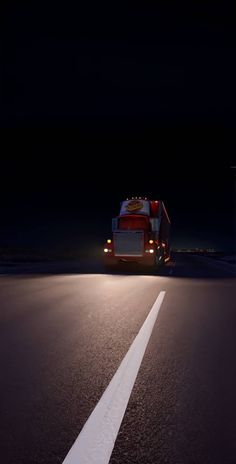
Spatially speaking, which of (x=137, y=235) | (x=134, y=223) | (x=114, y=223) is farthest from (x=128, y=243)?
(x=114, y=223)

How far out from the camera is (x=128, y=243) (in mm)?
32125

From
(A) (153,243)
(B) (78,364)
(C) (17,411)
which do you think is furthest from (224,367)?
(A) (153,243)

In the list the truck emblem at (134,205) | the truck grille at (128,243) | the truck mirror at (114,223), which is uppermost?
the truck emblem at (134,205)

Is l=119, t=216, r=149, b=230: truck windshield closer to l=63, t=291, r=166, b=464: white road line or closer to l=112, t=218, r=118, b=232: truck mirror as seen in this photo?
l=112, t=218, r=118, b=232: truck mirror

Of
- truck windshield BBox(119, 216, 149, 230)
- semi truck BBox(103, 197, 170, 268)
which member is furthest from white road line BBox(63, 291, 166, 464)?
truck windshield BBox(119, 216, 149, 230)

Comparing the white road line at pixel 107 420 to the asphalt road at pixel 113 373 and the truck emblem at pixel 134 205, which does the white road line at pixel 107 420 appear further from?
the truck emblem at pixel 134 205

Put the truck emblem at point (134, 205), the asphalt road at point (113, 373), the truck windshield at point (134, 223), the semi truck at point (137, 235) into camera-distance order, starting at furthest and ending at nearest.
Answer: the truck emblem at point (134, 205) → the truck windshield at point (134, 223) → the semi truck at point (137, 235) → the asphalt road at point (113, 373)

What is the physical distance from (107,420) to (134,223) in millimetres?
28176

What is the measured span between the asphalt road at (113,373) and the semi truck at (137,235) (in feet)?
61.9

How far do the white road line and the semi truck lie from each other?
79.3 feet

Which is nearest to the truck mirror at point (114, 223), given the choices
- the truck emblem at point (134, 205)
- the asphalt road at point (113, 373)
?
the truck emblem at point (134, 205)

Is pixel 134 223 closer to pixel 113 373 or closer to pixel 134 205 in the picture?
pixel 134 205

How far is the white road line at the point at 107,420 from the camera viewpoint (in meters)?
4.02

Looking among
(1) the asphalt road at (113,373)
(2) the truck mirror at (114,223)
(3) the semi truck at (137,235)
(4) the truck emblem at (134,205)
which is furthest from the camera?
(4) the truck emblem at (134,205)
